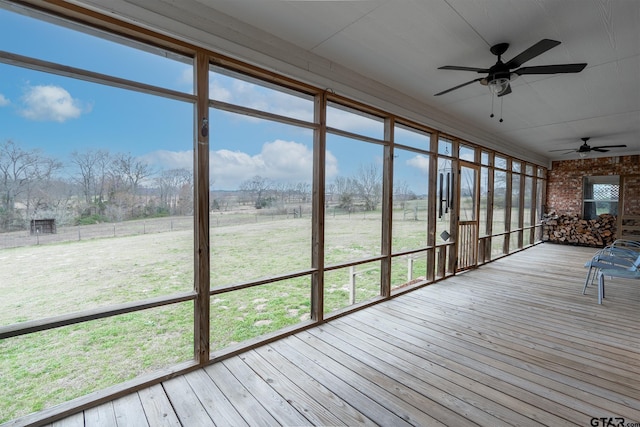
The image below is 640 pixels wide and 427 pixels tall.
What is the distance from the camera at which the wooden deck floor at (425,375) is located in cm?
190

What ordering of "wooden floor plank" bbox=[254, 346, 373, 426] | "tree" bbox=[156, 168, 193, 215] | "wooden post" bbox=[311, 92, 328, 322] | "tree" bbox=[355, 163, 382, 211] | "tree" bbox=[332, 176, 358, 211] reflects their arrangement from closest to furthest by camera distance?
"wooden floor plank" bbox=[254, 346, 373, 426] < "tree" bbox=[156, 168, 193, 215] < "wooden post" bbox=[311, 92, 328, 322] < "tree" bbox=[332, 176, 358, 211] < "tree" bbox=[355, 163, 382, 211]

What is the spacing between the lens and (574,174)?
9.16m

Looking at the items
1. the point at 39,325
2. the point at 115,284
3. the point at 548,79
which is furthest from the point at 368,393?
the point at 548,79

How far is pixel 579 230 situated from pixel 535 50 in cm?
921

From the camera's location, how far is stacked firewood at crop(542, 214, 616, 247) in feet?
27.6

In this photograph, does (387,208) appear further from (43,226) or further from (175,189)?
(43,226)

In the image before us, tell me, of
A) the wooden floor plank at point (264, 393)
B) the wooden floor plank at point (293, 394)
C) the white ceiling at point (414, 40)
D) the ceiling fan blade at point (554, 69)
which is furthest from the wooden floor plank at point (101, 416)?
the ceiling fan blade at point (554, 69)

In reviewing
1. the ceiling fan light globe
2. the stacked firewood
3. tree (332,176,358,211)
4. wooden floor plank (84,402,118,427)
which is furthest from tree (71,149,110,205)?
the stacked firewood

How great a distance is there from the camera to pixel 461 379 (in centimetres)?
227

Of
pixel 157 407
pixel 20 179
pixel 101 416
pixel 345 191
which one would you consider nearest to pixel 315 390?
pixel 157 407

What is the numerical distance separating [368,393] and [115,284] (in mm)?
2065

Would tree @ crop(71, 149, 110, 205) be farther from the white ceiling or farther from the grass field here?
the white ceiling

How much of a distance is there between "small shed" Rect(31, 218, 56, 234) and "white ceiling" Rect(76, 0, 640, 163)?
1448 millimetres

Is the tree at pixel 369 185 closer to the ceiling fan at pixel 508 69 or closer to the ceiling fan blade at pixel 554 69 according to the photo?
the ceiling fan at pixel 508 69
